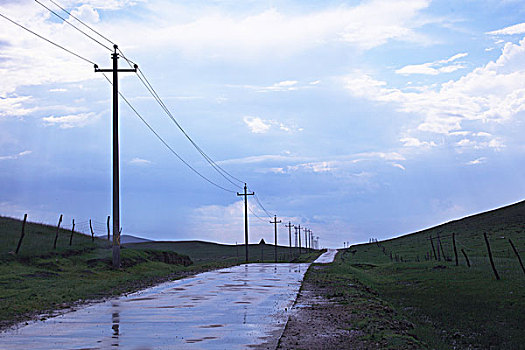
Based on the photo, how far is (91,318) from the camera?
1562cm

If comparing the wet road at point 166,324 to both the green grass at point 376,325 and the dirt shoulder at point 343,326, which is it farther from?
the green grass at point 376,325

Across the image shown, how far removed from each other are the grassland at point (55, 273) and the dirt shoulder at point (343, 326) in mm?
7088

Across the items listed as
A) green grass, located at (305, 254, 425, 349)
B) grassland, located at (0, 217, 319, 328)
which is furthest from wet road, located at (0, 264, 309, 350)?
green grass, located at (305, 254, 425, 349)

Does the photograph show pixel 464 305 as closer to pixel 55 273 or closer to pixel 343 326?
pixel 343 326

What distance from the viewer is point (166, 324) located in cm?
1460

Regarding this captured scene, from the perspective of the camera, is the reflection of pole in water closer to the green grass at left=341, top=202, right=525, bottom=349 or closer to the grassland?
the grassland

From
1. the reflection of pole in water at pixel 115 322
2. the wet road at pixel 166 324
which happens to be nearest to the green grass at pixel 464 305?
the wet road at pixel 166 324

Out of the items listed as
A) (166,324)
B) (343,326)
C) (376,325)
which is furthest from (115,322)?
(376,325)

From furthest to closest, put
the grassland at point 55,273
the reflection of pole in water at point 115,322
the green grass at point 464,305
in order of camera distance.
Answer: the grassland at point 55,273
the green grass at point 464,305
the reflection of pole in water at point 115,322

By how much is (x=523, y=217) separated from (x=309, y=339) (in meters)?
94.7

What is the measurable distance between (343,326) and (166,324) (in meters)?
4.26

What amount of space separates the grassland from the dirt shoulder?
279 inches

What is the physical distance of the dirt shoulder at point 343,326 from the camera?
481 inches

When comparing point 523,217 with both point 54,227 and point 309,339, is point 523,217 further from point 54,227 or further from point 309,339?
point 309,339
